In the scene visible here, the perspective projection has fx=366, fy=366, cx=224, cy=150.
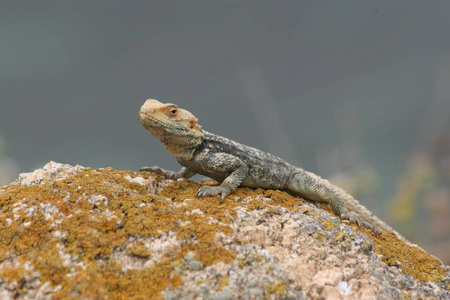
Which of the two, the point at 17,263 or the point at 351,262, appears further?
the point at 351,262

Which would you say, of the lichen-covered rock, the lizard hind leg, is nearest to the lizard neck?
the lichen-covered rock

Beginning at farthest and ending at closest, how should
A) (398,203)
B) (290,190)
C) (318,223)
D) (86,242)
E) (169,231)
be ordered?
(398,203), (290,190), (318,223), (169,231), (86,242)

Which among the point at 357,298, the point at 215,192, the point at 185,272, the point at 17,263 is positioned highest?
the point at 215,192

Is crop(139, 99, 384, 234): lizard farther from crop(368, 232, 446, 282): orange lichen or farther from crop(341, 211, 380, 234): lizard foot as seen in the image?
crop(368, 232, 446, 282): orange lichen

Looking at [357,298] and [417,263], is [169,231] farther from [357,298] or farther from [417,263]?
[417,263]

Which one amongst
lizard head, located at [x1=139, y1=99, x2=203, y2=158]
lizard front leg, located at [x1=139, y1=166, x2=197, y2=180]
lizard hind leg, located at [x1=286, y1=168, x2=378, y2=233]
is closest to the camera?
lizard head, located at [x1=139, y1=99, x2=203, y2=158]

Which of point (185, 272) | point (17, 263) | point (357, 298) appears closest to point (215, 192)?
point (185, 272)

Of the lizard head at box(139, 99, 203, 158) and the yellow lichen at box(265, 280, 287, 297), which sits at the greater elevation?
the lizard head at box(139, 99, 203, 158)
